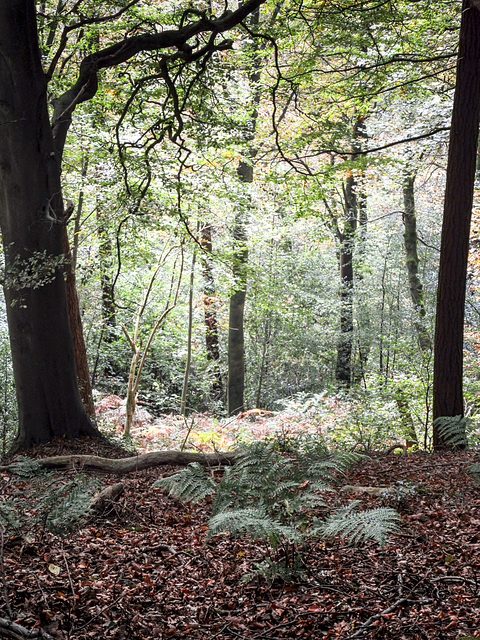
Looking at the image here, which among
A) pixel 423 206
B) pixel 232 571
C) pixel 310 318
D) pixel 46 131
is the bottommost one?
pixel 232 571

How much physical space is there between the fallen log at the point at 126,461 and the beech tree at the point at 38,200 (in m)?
0.89

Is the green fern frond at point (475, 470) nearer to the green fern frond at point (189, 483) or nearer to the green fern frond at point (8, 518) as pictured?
the green fern frond at point (189, 483)

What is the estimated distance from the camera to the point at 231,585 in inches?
112

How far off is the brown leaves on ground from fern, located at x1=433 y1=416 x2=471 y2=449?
2468mm

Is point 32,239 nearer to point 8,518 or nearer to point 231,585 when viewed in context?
point 8,518

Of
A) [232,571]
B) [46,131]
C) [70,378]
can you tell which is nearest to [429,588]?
[232,571]

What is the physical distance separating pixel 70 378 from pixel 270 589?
4.25m

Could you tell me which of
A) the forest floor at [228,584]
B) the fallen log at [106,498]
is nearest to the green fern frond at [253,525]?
the forest floor at [228,584]

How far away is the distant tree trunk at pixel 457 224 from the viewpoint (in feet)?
22.0

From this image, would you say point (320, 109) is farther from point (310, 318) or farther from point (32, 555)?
point (32, 555)

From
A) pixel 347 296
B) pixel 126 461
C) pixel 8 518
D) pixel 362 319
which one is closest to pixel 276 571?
pixel 8 518

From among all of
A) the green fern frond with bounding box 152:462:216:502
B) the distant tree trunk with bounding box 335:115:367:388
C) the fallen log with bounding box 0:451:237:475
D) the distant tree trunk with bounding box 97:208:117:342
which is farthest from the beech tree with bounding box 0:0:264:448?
the distant tree trunk with bounding box 335:115:367:388

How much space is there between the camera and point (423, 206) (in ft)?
90.5

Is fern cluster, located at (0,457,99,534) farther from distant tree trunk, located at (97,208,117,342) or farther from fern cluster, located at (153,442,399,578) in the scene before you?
distant tree trunk, located at (97,208,117,342)
